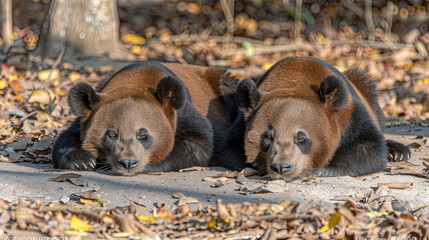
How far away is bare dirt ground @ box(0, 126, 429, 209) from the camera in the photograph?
5688mm

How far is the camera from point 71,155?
7004 mm

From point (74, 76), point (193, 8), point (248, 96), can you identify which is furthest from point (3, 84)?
point (193, 8)

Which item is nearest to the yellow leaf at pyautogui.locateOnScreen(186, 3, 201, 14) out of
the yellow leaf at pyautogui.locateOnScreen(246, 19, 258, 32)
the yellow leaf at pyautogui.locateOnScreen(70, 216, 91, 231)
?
the yellow leaf at pyautogui.locateOnScreen(246, 19, 258, 32)

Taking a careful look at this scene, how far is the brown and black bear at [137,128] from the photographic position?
6.77m

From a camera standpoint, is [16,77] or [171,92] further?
[16,77]

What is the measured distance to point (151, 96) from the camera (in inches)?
282

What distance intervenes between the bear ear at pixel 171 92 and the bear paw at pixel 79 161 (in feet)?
3.36

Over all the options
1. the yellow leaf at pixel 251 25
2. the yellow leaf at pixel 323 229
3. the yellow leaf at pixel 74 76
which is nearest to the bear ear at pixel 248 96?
the yellow leaf at pixel 323 229

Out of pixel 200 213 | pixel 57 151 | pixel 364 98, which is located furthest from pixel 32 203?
pixel 364 98

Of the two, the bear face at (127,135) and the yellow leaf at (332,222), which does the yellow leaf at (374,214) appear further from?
the bear face at (127,135)

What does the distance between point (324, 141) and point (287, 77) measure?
104 cm

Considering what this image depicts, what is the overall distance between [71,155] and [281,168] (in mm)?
2408

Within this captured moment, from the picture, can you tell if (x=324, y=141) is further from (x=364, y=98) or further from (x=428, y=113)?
(x=428, y=113)

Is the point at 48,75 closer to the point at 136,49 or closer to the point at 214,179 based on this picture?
the point at 136,49
